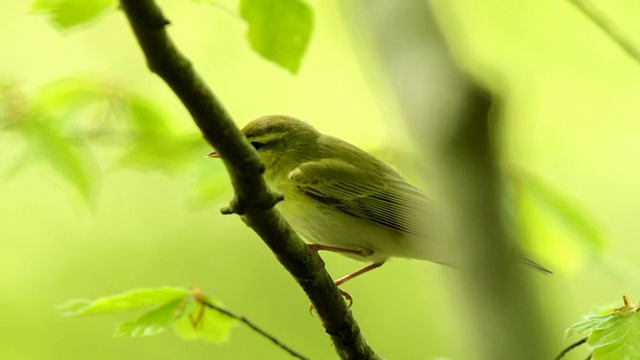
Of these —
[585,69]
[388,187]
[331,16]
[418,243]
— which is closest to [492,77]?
[418,243]

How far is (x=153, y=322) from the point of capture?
161cm

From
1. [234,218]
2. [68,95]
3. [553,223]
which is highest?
[68,95]

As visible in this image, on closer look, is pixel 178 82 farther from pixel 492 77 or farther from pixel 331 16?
pixel 331 16

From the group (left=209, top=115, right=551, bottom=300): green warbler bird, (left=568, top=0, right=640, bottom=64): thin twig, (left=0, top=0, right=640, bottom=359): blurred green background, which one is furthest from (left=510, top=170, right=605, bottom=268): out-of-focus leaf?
(left=0, top=0, right=640, bottom=359): blurred green background

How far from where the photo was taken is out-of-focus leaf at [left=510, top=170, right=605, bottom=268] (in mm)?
2092

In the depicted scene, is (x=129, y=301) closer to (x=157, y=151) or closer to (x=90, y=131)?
(x=157, y=151)

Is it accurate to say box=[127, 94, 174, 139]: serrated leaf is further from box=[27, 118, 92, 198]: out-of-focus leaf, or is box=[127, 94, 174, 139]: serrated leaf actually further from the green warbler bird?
the green warbler bird

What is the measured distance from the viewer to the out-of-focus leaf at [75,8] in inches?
57.4

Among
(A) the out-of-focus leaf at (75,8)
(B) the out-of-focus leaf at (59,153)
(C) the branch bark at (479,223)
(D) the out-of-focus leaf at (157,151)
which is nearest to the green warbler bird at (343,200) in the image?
(D) the out-of-focus leaf at (157,151)

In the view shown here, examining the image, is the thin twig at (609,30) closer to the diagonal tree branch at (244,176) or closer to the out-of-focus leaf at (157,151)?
the diagonal tree branch at (244,176)

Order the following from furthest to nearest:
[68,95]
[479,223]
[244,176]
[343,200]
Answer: [343,200] < [68,95] < [244,176] < [479,223]

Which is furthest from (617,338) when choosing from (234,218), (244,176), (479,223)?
(234,218)

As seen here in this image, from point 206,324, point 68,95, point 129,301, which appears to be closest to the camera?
point 129,301

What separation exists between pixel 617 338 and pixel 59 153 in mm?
1372
